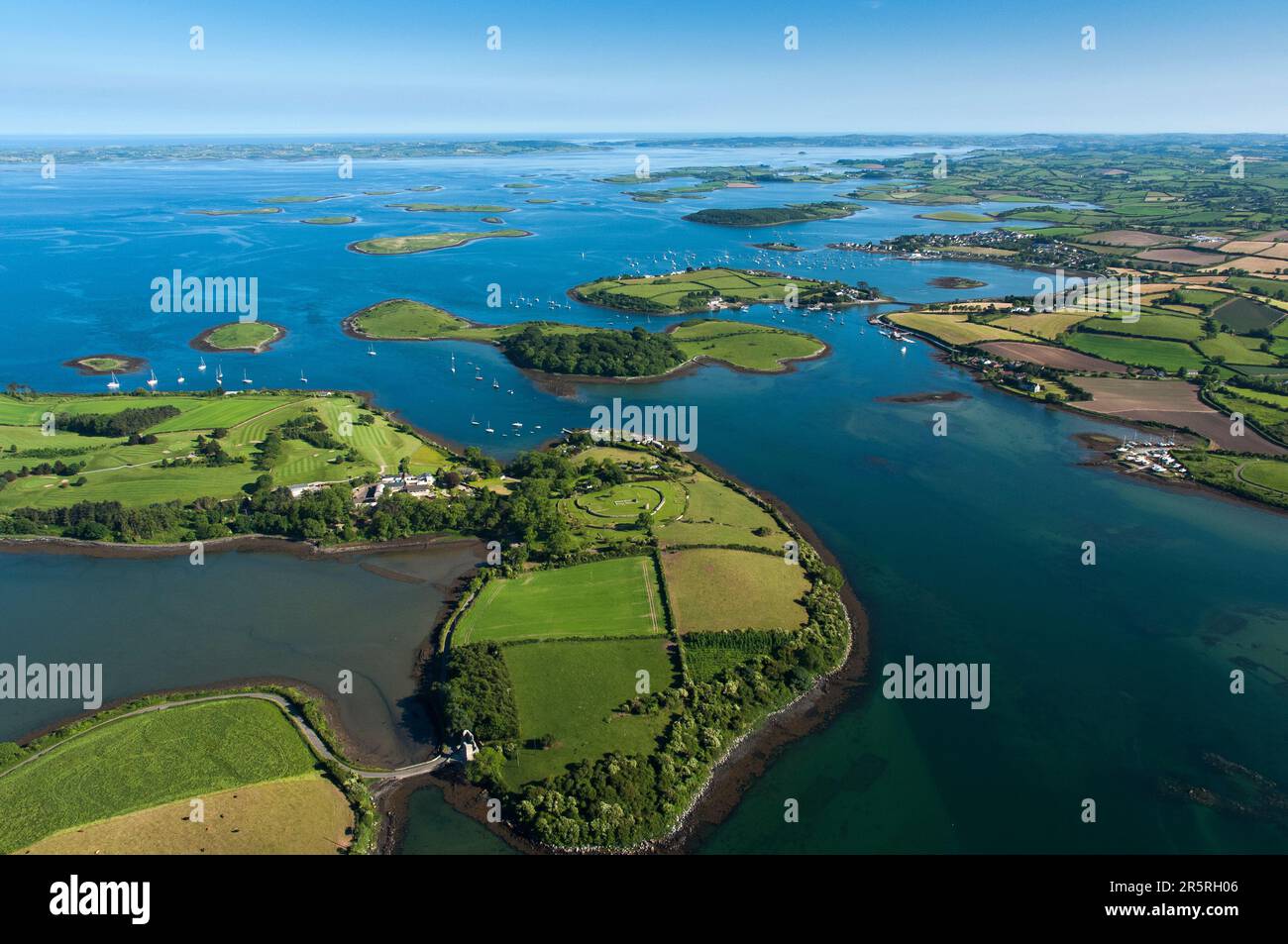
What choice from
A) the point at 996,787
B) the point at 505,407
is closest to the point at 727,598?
the point at 996,787

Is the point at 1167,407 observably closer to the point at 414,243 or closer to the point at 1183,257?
the point at 1183,257

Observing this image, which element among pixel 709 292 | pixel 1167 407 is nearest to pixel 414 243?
pixel 709 292

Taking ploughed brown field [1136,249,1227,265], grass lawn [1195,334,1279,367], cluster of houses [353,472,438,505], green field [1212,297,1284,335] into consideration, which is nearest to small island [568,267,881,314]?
grass lawn [1195,334,1279,367]

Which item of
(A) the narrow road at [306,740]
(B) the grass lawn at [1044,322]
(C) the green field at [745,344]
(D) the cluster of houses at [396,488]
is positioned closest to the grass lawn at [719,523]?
(D) the cluster of houses at [396,488]

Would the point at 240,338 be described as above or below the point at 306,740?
above

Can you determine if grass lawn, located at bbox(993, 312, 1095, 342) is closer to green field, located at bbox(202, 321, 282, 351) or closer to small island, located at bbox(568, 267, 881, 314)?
small island, located at bbox(568, 267, 881, 314)

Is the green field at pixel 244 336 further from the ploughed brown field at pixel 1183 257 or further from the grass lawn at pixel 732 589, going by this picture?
the ploughed brown field at pixel 1183 257

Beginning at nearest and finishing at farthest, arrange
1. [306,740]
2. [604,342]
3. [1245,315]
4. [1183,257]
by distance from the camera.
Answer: [306,740]
[604,342]
[1245,315]
[1183,257]

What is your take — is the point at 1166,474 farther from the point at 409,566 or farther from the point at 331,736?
the point at 331,736
